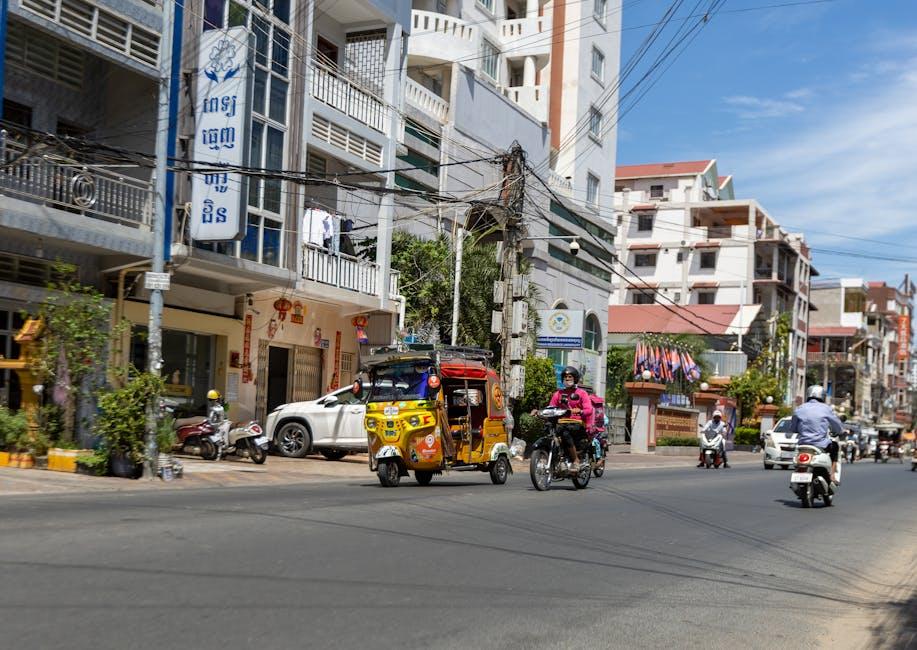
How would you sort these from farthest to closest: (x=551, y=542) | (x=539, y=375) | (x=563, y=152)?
(x=563, y=152) < (x=539, y=375) < (x=551, y=542)

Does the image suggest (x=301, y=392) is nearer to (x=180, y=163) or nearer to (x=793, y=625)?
(x=180, y=163)

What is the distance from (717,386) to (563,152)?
2068 cm

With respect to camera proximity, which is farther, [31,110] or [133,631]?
[31,110]

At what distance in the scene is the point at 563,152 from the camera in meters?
44.1

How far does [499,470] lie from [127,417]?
609 centimetres

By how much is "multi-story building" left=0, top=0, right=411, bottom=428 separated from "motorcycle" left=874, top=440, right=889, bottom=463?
27.4 m

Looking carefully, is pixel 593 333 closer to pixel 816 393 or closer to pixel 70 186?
pixel 816 393

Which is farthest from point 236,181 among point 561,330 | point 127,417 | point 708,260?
point 708,260

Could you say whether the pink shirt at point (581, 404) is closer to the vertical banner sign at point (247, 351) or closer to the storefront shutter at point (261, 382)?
the vertical banner sign at point (247, 351)

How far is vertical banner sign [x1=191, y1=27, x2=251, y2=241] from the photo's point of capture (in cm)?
1995

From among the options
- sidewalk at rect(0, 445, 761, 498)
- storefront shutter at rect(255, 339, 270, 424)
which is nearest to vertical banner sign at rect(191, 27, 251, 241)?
sidewalk at rect(0, 445, 761, 498)

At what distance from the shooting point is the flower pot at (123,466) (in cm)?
1565

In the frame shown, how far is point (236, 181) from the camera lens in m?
20.0

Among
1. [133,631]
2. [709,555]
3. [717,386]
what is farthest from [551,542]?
[717,386]
